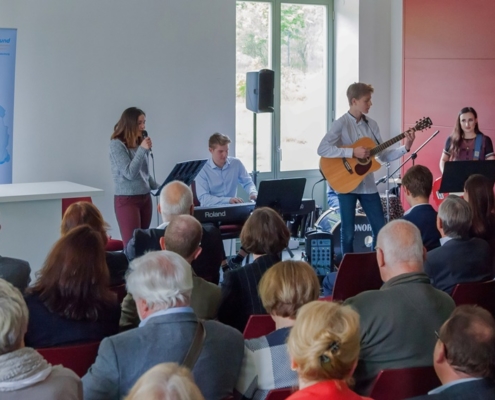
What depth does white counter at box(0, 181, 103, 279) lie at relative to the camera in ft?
16.7

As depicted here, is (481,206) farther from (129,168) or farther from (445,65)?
(445,65)

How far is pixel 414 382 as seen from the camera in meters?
2.31

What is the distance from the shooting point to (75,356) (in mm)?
2447

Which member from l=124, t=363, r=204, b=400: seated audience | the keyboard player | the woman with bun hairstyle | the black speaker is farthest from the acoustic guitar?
l=124, t=363, r=204, b=400: seated audience

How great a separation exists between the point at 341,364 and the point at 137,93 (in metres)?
5.67

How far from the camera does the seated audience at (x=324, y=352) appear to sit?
5.99ft

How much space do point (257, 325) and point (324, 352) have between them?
3.01 ft

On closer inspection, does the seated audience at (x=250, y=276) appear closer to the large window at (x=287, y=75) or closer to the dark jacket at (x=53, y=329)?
the dark jacket at (x=53, y=329)

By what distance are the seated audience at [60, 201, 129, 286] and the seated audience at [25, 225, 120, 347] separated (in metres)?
0.79

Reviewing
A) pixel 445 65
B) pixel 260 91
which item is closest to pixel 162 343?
pixel 260 91

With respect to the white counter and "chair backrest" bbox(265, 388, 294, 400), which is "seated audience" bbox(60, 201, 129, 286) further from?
"chair backrest" bbox(265, 388, 294, 400)

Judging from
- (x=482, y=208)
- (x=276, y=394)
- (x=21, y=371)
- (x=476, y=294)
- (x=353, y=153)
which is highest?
(x=353, y=153)

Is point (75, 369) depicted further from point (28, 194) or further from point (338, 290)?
point (28, 194)

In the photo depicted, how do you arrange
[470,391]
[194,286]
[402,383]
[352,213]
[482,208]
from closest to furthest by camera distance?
[470,391]
[402,383]
[194,286]
[482,208]
[352,213]
